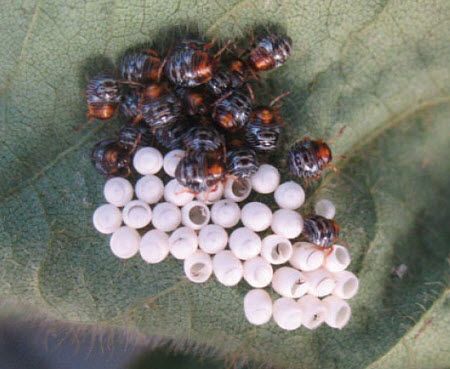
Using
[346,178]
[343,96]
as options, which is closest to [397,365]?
[346,178]

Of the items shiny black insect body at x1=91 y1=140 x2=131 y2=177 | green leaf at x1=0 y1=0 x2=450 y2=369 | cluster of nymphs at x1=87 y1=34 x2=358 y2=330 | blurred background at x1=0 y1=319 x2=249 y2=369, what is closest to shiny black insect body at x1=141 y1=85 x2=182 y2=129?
cluster of nymphs at x1=87 y1=34 x2=358 y2=330

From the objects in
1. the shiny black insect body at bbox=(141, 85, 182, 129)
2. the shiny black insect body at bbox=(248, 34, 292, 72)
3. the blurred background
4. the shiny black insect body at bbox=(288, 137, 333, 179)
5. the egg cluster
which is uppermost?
the shiny black insect body at bbox=(248, 34, 292, 72)

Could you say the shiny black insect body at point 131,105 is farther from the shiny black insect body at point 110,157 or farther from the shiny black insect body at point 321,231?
the shiny black insect body at point 321,231

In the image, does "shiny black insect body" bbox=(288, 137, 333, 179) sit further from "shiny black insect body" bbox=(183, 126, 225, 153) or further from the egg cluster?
"shiny black insect body" bbox=(183, 126, 225, 153)

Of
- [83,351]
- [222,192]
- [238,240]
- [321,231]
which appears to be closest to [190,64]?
[222,192]

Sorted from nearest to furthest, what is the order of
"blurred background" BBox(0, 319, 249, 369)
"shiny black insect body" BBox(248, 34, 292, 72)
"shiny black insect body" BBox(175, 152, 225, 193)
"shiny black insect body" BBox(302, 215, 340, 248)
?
"shiny black insect body" BBox(175, 152, 225, 193)
"shiny black insect body" BBox(302, 215, 340, 248)
"shiny black insect body" BBox(248, 34, 292, 72)
"blurred background" BBox(0, 319, 249, 369)

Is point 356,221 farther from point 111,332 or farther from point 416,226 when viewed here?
point 111,332

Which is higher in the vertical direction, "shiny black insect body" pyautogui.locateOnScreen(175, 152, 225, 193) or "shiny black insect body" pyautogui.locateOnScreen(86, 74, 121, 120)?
"shiny black insect body" pyautogui.locateOnScreen(86, 74, 121, 120)

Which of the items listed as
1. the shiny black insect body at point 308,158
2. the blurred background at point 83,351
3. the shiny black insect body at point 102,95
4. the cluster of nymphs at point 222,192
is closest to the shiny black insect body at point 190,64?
the cluster of nymphs at point 222,192
